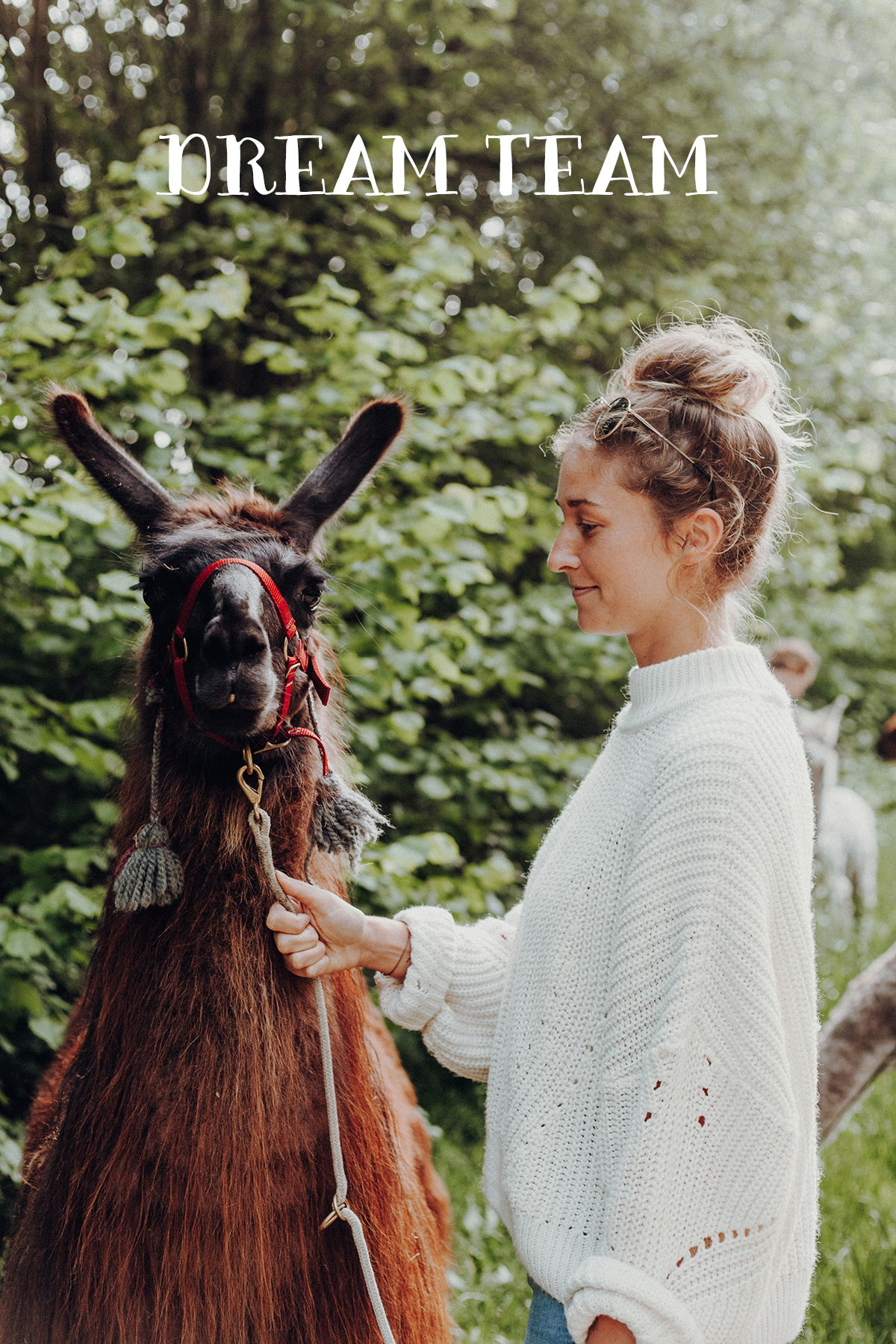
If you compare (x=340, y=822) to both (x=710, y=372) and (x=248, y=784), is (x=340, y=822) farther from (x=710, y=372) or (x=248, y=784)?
(x=710, y=372)

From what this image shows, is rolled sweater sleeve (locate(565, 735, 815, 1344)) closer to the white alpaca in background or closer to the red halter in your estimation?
the red halter

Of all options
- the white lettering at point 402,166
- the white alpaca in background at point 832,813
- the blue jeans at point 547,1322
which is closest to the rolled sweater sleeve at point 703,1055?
the blue jeans at point 547,1322

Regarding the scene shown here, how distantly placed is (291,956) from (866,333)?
6.45 m

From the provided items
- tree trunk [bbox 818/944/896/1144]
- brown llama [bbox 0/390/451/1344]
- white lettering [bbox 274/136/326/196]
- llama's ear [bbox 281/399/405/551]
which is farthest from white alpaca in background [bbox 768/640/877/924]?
brown llama [bbox 0/390/451/1344]

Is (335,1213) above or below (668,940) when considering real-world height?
below

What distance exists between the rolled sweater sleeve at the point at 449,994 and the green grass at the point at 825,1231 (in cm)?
120

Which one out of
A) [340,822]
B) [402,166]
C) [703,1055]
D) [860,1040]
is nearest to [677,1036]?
[703,1055]

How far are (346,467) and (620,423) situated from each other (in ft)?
2.58

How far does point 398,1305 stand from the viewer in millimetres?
1778

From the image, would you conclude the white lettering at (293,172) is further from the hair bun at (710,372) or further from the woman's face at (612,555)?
the woman's face at (612,555)

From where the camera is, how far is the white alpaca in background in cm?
682

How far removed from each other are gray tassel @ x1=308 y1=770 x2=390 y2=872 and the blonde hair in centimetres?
72

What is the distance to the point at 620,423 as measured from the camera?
61.6 inches

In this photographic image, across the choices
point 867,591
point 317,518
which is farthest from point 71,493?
point 867,591
